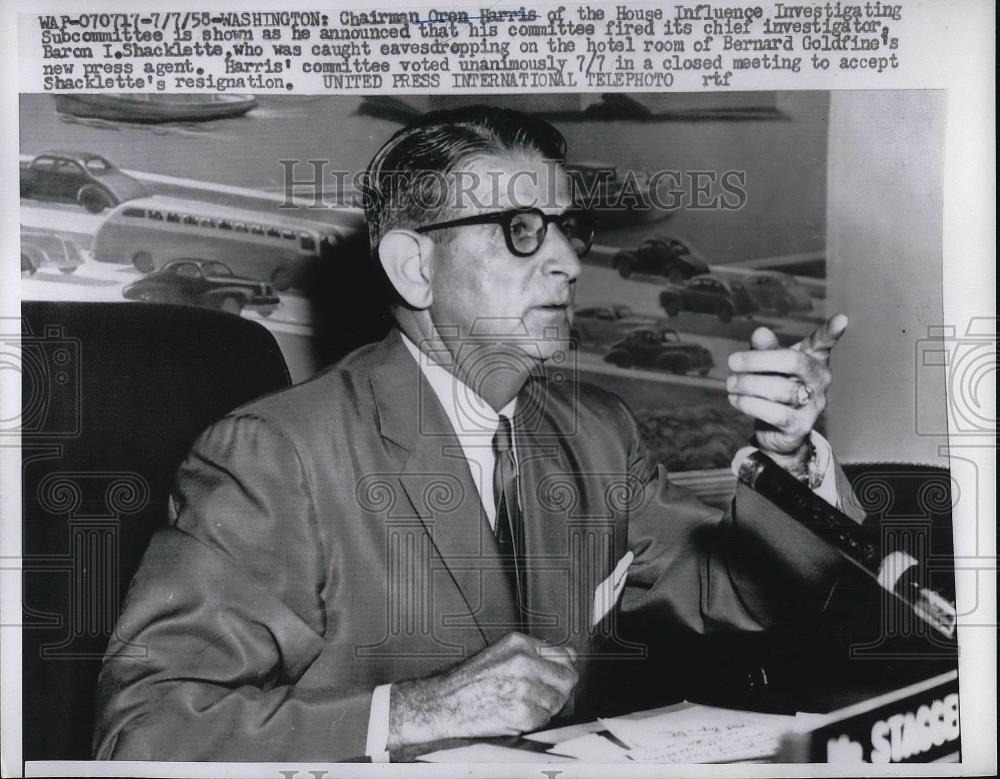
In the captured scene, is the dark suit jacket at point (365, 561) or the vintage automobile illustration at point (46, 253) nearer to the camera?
the dark suit jacket at point (365, 561)

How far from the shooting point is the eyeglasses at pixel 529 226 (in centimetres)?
144

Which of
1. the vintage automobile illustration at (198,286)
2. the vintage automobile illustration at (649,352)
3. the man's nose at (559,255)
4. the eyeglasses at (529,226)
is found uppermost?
the eyeglasses at (529,226)

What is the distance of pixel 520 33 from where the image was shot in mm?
1535

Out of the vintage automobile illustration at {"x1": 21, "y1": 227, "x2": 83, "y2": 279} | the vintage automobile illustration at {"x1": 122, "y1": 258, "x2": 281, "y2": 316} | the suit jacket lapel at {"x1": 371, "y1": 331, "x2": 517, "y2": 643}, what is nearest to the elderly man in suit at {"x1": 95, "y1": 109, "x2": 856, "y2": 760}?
the suit jacket lapel at {"x1": 371, "y1": 331, "x2": 517, "y2": 643}

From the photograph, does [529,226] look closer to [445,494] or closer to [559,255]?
[559,255]

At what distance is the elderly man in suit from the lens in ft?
4.64

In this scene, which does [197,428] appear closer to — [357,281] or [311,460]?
[311,460]

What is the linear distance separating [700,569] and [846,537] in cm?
24

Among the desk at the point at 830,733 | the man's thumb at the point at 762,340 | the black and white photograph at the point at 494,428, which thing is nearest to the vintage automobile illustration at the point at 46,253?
the black and white photograph at the point at 494,428

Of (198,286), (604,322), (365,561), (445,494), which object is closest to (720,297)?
(604,322)

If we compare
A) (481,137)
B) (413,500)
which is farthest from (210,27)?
(413,500)

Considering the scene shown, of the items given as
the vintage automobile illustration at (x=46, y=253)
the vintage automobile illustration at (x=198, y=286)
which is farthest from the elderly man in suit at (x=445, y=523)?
the vintage automobile illustration at (x=46, y=253)

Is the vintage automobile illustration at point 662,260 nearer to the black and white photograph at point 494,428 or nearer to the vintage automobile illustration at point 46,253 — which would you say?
the black and white photograph at point 494,428

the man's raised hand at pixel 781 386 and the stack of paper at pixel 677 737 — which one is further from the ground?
the man's raised hand at pixel 781 386
